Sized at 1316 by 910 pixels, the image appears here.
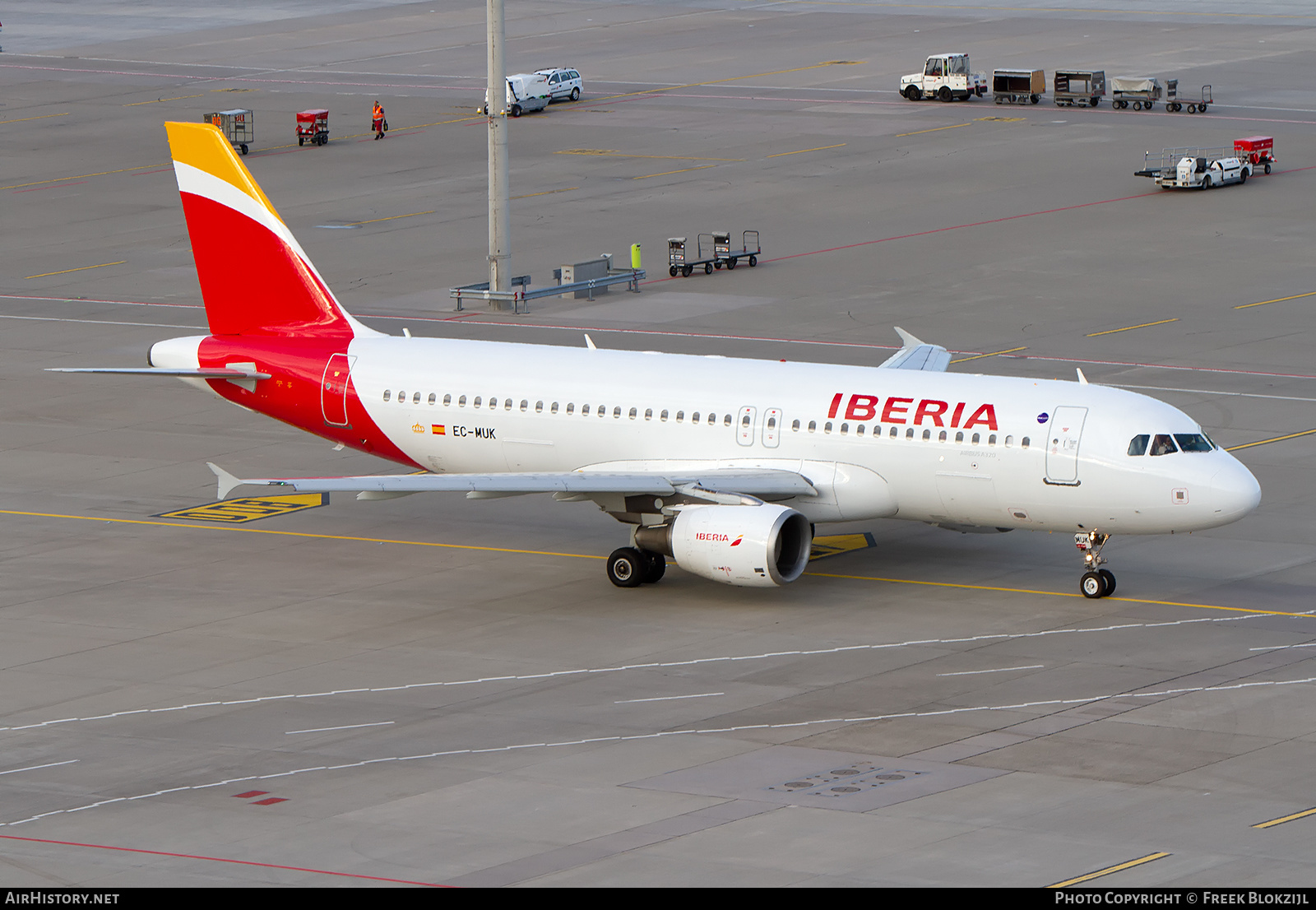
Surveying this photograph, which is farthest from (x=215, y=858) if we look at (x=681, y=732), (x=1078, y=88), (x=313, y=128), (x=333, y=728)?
(x=1078, y=88)

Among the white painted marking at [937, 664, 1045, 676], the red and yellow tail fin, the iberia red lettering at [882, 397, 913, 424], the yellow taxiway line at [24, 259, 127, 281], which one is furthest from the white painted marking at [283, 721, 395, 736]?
the yellow taxiway line at [24, 259, 127, 281]

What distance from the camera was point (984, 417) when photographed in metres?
43.0

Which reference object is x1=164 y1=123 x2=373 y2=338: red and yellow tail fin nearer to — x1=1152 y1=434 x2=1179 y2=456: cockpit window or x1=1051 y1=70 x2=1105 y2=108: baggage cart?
x1=1152 y1=434 x2=1179 y2=456: cockpit window

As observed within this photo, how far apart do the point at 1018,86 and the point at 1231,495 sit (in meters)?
82.1

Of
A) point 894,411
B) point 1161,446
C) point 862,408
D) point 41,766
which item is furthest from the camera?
point 862,408

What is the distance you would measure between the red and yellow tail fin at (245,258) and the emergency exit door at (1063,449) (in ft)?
55.2

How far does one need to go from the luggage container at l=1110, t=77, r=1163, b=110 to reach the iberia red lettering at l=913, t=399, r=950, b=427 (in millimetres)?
76769

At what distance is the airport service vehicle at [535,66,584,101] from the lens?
12406cm

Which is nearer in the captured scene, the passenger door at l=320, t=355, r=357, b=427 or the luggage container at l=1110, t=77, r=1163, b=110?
the passenger door at l=320, t=355, r=357, b=427

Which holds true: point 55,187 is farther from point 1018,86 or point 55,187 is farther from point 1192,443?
point 1192,443

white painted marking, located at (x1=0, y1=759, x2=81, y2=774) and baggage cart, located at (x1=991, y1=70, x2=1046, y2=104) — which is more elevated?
baggage cart, located at (x1=991, y1=70, x2=1046, y2=104)
